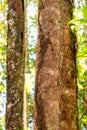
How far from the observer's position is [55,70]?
1928mm

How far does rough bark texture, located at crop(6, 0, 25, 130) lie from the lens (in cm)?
279

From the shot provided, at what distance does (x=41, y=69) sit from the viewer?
6.49 feet

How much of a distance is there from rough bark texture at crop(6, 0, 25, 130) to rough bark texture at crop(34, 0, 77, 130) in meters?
0.86

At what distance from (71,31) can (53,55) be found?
9.3 inches

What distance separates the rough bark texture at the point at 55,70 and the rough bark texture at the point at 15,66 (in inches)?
34.0

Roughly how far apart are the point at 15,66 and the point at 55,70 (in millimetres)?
1054

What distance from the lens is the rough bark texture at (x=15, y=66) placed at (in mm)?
2795

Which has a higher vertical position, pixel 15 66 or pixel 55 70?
pixel 55 70

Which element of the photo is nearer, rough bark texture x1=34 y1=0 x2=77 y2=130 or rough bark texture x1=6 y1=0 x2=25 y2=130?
rough bark texture x1=34 y1=0 x2=77 y2=130

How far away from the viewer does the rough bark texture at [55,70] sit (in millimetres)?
1861

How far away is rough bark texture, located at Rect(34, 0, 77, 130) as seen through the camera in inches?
73.3

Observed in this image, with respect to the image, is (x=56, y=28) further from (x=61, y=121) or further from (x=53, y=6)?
(x=61, y=121)

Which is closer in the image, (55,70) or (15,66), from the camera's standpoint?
(55,70)

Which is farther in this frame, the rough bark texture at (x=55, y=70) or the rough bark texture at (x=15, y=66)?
the rough bark texture at (x=15, y=66)
